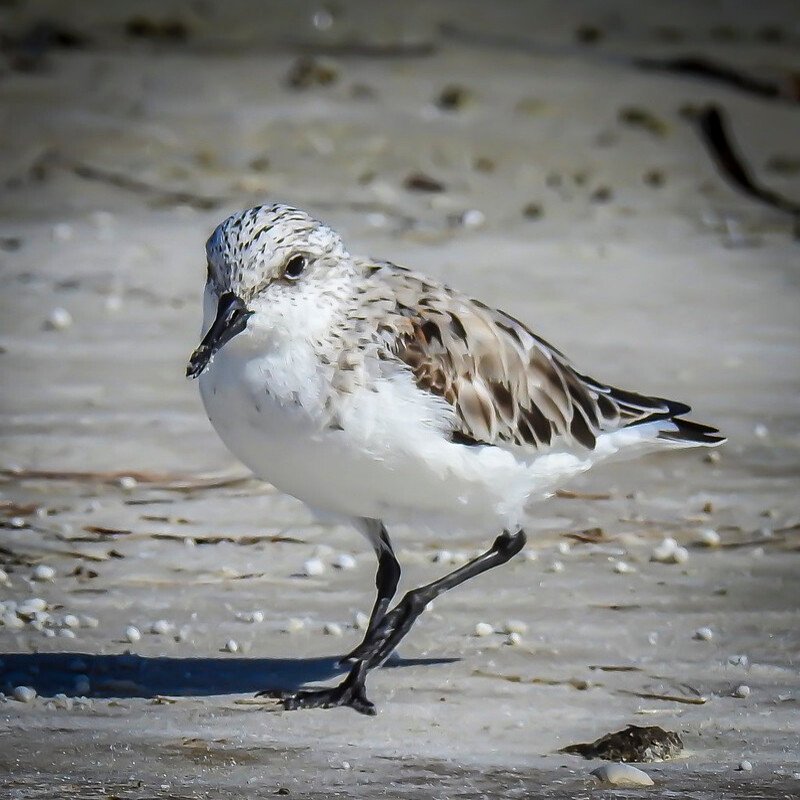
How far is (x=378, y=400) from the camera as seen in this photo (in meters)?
4.26

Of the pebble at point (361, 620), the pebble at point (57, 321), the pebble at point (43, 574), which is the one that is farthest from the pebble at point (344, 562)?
the pebble at point (57, 321)

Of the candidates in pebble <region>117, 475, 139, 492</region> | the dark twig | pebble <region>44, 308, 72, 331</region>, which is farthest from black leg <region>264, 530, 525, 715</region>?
the dark twig

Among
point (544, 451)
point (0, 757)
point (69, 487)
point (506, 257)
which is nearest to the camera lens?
point (0, 757)

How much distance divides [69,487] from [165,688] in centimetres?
162

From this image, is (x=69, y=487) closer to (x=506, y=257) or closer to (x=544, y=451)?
(x=544, y=451)

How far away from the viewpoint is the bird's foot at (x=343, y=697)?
4.43m

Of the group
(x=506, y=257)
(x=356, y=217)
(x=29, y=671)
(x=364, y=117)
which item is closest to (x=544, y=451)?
(x=29, y=671)

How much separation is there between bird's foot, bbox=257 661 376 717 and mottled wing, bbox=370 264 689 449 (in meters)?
0.65

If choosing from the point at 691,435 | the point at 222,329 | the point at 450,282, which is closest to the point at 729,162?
the point at 450,282

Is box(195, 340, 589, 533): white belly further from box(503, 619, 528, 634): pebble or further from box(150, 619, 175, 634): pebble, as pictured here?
box(150, 619, 175, 634): pebble

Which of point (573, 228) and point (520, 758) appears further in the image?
A: point (573, 228)

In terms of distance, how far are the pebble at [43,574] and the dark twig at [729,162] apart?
4881 millimetres

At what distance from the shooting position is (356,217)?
29.3 ft

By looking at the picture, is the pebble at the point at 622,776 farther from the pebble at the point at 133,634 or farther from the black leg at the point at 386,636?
the pebble at the point at 133,634
